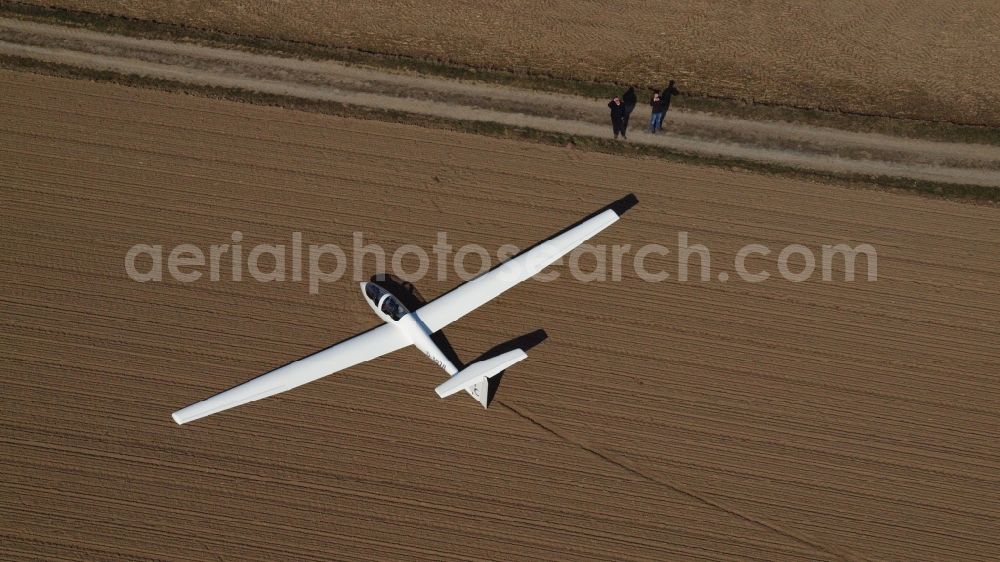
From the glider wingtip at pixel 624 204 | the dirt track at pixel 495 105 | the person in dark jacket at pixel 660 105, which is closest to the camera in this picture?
the glider wingtip at pixel 624 204

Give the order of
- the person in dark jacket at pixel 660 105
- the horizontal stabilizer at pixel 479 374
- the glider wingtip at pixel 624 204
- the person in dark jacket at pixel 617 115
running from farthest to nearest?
the person in dark jacket at pixel 660 105 < the person in dark jacket at pixel 617 115 < the glider wingtip at pixel 624 204 < the horizontal stabilizer at pixel 479 374

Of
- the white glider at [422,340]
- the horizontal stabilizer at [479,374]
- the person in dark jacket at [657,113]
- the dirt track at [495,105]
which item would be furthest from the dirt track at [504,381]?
the horizontal stabilizer at [479,374]

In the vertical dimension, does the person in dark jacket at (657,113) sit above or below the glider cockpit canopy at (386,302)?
above

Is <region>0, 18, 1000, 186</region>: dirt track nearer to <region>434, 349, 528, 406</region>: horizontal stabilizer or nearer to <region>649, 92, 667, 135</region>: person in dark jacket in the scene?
<region>649, 92, 667, 135</region>: person in dark jacket

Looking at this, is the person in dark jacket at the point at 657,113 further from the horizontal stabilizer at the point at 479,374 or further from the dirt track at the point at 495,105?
the horizontal stabilizer at the point at 479,374

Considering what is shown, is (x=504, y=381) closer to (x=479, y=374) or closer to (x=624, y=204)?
(x=479, y=374)

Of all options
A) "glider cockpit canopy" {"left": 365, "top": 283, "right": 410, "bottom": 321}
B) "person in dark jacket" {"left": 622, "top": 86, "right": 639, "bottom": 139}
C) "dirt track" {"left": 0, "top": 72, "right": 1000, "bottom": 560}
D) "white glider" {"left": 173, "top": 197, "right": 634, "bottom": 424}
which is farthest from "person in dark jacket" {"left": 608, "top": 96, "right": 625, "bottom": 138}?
"glider cockpit canopy" {"left": 365, "top": 283, "right": 410, "bottom": 321}
